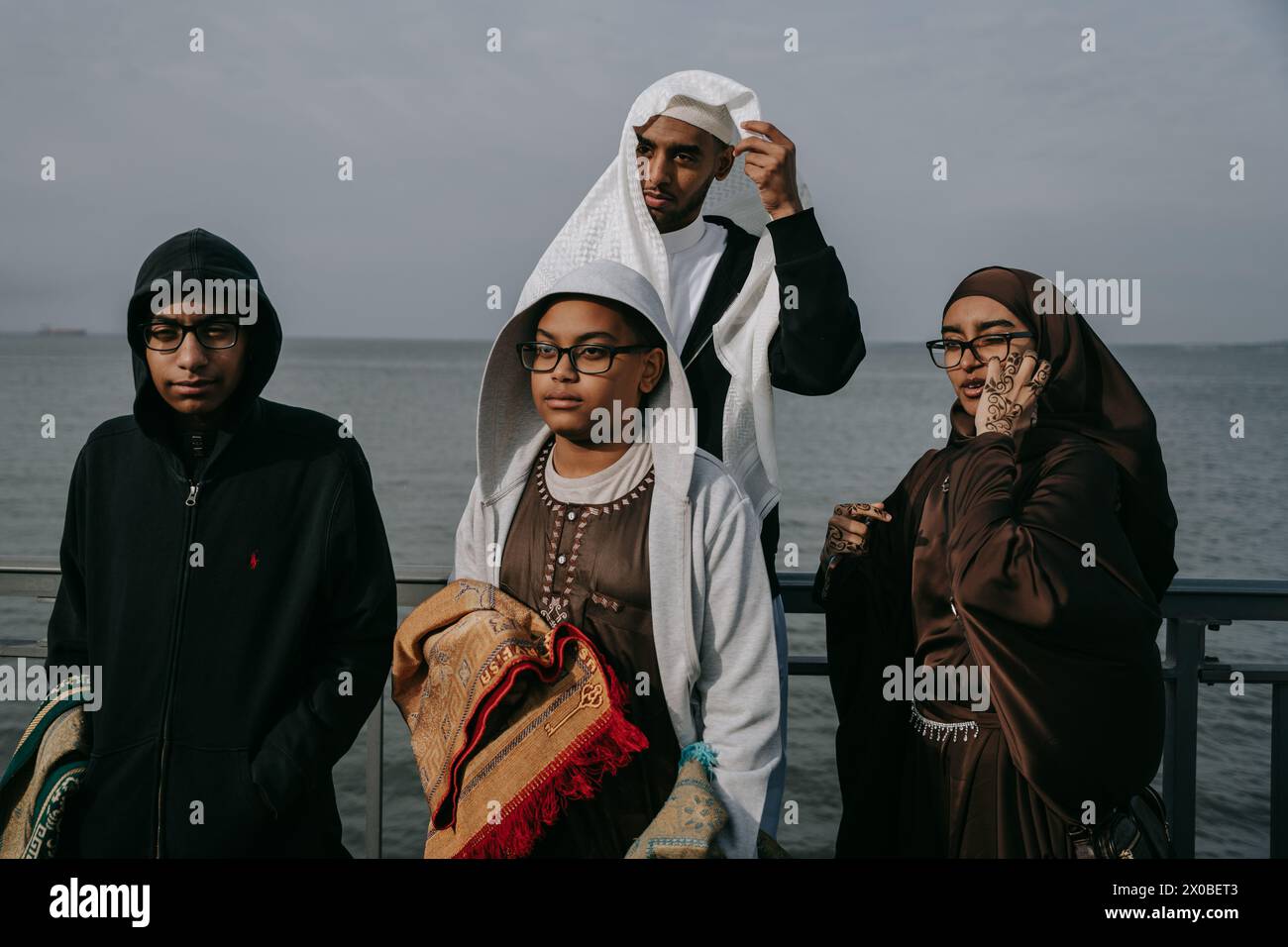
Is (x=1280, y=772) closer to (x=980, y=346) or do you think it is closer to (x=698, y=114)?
(x=980, y=346)

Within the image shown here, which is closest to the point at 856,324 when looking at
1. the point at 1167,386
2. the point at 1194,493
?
the point at 1194,493

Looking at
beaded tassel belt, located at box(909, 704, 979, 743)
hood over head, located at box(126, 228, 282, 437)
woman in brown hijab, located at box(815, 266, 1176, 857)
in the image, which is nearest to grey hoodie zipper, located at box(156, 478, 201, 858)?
hood over head, located at box(126, 228, 282, 437)

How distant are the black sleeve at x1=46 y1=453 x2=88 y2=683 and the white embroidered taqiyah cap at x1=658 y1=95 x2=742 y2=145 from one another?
159 centimetres

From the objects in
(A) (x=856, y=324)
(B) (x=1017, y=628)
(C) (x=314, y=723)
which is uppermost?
(A) (x=856, y=324)

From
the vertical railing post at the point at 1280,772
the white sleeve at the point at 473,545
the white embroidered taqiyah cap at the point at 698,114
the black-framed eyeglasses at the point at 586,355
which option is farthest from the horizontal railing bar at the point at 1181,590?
the white embroidered taqiyah cap at the point at 698,114

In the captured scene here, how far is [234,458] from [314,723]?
2.03 ft

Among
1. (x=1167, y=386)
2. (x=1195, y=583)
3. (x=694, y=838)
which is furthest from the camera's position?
(x=1167, y=386)

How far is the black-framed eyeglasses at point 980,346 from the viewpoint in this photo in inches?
100

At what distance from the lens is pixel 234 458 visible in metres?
2.42

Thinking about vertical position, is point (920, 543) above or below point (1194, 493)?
above

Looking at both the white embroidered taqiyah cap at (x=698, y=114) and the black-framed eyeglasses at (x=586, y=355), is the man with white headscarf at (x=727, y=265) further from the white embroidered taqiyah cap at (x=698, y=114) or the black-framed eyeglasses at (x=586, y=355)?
the black-framed eyeglasses at (x=586, y=355)

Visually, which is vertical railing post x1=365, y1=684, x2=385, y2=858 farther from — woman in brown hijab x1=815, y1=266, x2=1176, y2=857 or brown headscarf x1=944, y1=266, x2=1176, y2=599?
brown headscarf x1=944, y1=266, x2=1176, y2=599

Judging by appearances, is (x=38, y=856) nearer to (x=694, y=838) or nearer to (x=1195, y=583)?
(x=694, y=838)
